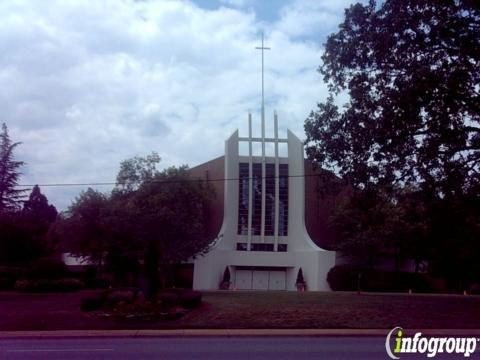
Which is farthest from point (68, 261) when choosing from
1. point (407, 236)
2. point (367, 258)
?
point (407, 236)

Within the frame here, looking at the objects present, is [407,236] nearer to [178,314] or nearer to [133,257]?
[133,257]

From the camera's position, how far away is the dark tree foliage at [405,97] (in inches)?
792

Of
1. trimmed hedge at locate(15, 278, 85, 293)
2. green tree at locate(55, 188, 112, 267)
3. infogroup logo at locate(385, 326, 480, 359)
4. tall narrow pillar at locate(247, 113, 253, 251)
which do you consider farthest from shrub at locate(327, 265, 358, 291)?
infogroup logo at locate(385, 326, 480, 359)

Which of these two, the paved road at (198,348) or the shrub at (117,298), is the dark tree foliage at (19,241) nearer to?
the shrub at (117,298)

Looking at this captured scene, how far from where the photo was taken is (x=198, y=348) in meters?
15.1

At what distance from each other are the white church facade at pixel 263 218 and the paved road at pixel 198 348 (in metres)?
36.7

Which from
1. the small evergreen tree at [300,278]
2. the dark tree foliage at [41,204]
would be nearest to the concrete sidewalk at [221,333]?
the small evergreen tree at [300,278]

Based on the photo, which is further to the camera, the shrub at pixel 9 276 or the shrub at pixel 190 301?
the shrub at pixel 9 276

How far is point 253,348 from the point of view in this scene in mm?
14859

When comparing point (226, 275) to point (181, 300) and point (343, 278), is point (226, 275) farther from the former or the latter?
point (181, 300)

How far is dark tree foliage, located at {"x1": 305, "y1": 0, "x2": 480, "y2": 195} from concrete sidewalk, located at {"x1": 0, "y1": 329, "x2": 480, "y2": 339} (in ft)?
19.6

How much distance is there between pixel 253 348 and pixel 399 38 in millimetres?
12040

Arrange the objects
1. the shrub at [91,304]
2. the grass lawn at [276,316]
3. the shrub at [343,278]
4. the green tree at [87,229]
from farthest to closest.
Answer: the shrub at [343,278] < the green tree at [87,229] < the shrub at [91,304] < the grass lawn at [276,316]

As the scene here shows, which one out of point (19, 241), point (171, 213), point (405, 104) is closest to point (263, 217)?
point (171, 213)
